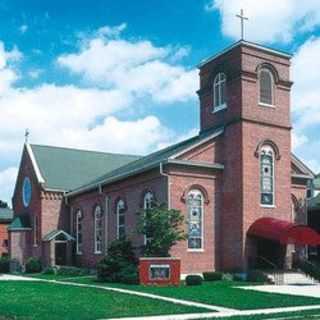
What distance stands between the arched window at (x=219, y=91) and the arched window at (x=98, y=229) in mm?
12278

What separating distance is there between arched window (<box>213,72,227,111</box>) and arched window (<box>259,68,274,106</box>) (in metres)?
2.17

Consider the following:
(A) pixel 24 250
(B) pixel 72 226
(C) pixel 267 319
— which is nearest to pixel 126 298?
(C) pixel 267 319

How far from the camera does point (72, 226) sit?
4766cm

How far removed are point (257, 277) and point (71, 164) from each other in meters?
24.5

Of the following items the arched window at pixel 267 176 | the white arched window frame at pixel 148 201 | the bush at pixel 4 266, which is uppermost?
the arched window at pixel 267 176

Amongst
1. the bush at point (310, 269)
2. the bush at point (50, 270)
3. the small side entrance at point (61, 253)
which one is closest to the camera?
the bush at point (310, 269)

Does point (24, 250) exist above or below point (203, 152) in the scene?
below

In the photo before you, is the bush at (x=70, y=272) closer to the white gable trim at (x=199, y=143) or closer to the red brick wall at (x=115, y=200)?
the red brick wall at (x=115, y=200)

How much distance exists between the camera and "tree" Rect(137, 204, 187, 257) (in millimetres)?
30922

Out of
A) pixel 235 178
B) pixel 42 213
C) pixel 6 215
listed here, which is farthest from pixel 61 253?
pixel 6 215

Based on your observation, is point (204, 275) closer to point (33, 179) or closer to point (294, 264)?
point (294, 264)

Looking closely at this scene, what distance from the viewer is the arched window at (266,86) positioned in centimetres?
3484

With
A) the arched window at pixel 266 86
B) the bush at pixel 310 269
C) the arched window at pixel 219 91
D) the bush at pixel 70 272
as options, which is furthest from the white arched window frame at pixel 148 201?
the bush at pixel 310 269

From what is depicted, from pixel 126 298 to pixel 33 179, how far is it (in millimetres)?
29014
